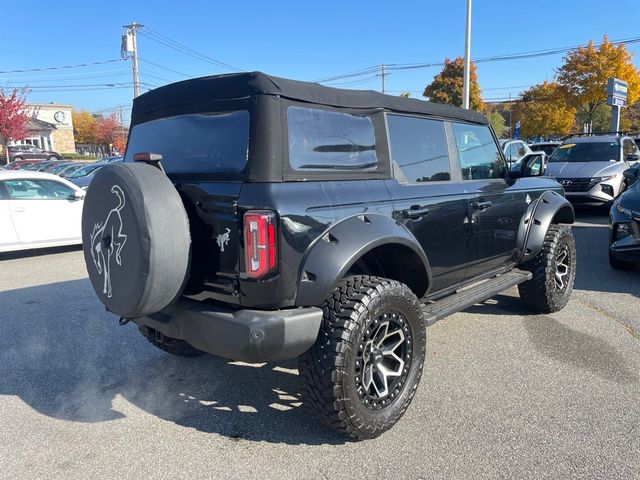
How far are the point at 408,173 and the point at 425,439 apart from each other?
5.58 ft

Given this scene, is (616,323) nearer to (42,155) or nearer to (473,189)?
(473,189)

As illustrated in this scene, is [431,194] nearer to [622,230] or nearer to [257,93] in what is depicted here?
[257,93]

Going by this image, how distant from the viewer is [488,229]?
4.02 m

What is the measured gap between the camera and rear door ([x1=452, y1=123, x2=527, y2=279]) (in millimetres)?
3906

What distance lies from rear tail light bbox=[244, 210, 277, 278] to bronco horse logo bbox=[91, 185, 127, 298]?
667 millimetres

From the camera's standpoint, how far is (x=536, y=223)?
4.51 metres

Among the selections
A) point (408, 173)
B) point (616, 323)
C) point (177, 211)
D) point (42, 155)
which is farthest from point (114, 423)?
point (42, 155)

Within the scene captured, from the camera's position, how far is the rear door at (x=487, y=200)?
154 inches

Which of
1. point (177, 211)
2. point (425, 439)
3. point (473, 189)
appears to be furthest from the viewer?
point (473, 189)

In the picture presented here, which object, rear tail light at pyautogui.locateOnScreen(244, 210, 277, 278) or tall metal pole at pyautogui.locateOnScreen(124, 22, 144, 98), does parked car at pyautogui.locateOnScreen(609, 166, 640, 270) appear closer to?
rear tail light at pyautogui.locateOnScreen(244, 210, 277, 278)

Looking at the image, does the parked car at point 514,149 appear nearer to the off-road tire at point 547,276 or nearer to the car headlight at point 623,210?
the car headlight at point 623,210

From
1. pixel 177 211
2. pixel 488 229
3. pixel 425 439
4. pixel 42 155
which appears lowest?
pixel 425 439

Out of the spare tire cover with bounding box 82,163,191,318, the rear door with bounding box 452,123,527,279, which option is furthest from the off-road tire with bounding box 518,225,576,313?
the spare tire cover with bounding box 82,163,191,318

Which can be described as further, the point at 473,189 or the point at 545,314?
the point at 545,314
